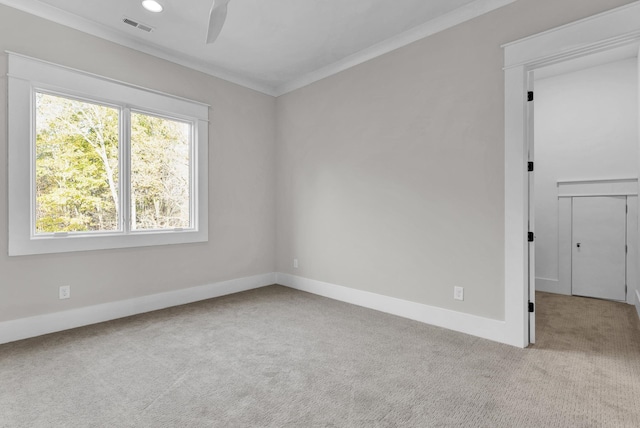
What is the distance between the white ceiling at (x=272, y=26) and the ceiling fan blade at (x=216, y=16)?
34.7 inches

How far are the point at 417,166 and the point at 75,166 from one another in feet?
11.3

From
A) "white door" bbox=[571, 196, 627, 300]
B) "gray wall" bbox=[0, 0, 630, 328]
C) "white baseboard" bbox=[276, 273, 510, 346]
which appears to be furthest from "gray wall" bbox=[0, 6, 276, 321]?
"white door" bbox=[571, 196, 627, 300]

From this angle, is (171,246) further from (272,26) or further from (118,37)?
(272,26)

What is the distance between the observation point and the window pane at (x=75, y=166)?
3.05m

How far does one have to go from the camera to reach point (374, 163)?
376 centimetres

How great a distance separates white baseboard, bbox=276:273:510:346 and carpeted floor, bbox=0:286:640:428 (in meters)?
0.14

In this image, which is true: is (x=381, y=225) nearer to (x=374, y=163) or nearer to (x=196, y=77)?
(x=374, y=163)

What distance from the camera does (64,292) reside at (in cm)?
309

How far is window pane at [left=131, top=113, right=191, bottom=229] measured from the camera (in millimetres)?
3672

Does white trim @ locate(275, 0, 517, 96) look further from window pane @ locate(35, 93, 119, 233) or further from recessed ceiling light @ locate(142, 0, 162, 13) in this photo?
window pane @ locate(35, 93, 119, 233)

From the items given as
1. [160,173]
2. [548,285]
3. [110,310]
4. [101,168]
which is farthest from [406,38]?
[110,310]

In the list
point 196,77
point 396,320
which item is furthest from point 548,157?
point 196,77

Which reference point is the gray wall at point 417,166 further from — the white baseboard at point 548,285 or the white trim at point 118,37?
the white baseboard at point 548,285

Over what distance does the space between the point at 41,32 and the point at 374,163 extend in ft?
11.3
